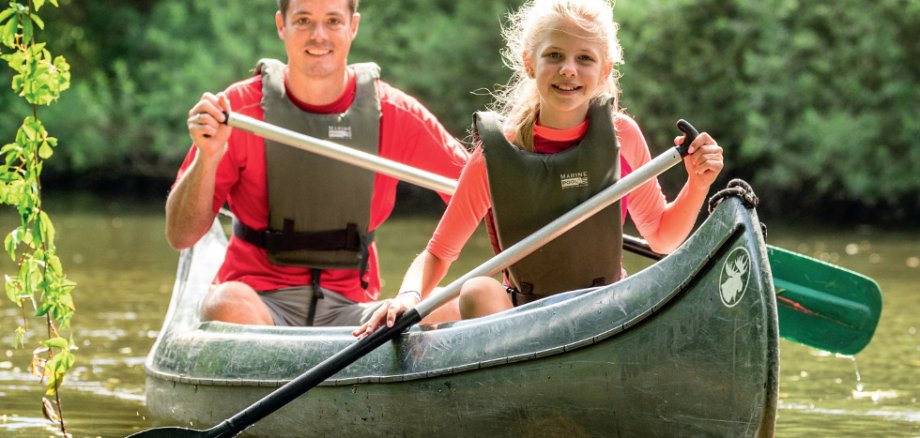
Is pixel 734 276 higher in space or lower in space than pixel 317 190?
lower

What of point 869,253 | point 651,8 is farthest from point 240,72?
point 869,253

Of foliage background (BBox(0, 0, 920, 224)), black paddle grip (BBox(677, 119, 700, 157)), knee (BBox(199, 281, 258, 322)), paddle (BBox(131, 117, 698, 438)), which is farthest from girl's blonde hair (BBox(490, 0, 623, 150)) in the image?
foliage background (BBox(0, 0, 920, 224))

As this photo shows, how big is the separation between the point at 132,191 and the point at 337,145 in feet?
47.4

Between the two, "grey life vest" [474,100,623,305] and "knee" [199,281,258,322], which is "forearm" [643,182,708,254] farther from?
"knee" [199,281,258,322]

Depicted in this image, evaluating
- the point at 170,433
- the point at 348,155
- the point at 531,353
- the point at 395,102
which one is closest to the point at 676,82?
the point at 395,102

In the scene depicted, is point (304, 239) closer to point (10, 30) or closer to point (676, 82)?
point (10, 30)

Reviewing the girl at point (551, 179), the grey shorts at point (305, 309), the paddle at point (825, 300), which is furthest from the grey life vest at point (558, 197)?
the grey shorts at point (305, 309)

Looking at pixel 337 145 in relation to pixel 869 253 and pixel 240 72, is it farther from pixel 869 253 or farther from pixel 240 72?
pixel 240 72

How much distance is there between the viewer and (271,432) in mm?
3555

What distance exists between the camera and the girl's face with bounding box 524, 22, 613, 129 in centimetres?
321

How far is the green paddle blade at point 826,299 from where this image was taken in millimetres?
3896

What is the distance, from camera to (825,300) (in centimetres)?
396

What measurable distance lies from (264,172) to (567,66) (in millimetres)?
1211

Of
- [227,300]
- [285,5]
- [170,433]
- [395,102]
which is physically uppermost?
[285,5]
